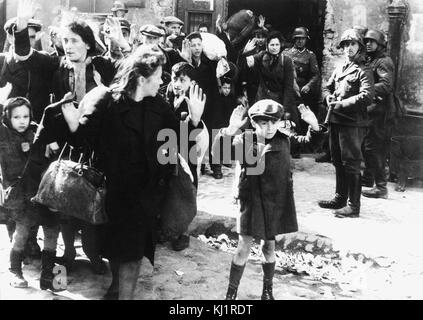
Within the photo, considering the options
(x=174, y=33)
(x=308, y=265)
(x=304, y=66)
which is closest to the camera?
(x=308, y=265)

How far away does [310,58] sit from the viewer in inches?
357

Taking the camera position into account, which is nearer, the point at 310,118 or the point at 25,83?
the point at 310,118

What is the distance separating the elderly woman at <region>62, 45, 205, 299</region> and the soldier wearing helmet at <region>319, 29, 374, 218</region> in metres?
3.28

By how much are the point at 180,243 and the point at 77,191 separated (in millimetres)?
1848

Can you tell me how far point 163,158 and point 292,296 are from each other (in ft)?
5.90

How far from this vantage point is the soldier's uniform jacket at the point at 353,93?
6.12m

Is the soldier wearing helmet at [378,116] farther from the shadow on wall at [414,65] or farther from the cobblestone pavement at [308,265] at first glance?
the shadow on wall at [414,65]

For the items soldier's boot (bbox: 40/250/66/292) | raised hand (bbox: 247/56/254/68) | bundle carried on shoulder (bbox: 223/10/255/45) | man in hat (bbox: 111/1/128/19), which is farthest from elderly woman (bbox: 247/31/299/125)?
soldier's boot (bbox: 40/250/66/292)

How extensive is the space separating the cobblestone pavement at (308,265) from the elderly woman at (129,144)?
86 cm

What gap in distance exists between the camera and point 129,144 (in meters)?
3.43

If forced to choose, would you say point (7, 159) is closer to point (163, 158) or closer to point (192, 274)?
point (163, 158)

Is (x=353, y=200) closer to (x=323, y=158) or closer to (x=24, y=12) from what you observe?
(x=323, y=158)

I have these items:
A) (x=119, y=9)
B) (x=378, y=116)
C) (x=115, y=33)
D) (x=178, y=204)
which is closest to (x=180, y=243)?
(x=178, y=204)

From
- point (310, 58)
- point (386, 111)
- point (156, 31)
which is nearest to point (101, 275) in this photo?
point (156, 31)
